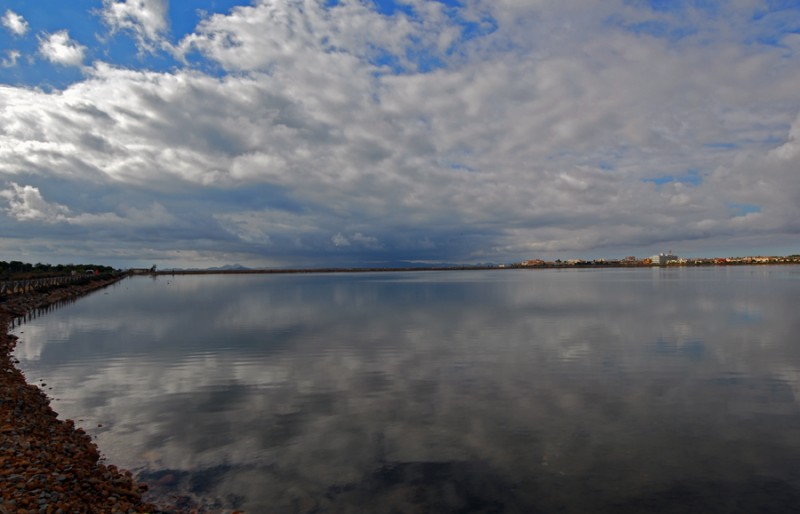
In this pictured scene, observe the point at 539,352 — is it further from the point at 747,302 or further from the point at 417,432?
the point at 747,302

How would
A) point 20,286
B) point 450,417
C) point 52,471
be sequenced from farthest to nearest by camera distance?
point 20,286, point 450,417, point 52,471

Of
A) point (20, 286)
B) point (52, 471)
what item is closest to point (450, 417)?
point (52, 471)

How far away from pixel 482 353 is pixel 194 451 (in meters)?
17.8

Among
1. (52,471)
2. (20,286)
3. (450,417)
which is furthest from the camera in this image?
(20,286)

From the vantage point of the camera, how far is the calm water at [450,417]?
439 inches

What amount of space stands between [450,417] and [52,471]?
36.0 ft

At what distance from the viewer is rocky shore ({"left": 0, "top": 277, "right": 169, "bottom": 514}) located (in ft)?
30.6

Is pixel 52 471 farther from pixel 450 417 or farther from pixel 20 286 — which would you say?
pixel 20 286

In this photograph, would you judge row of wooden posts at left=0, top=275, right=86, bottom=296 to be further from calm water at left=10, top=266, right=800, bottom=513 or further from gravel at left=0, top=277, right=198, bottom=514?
gravel at left=0, top=277, right=198, bottom=514

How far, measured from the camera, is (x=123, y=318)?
167 ft

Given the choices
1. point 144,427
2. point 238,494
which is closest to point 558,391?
point 238,494

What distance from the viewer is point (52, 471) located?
35.6 ft

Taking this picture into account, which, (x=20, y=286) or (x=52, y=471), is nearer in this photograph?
(x=52, y=471)

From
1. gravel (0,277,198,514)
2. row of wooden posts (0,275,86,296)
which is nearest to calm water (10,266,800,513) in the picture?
gravel (0,277,198,514)
